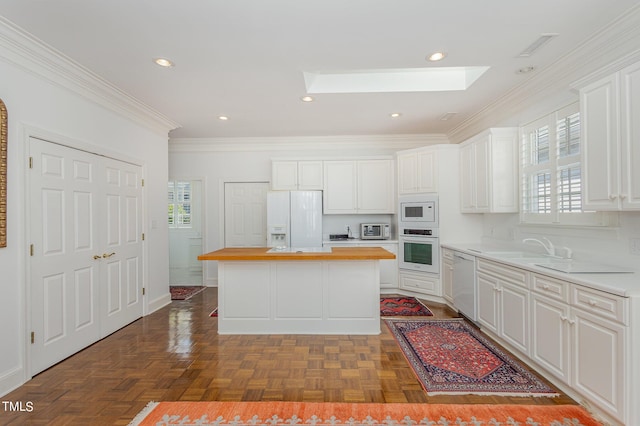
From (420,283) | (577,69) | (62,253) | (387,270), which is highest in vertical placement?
(577,69)

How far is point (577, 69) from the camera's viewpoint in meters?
2.82

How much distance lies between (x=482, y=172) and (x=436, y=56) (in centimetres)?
180

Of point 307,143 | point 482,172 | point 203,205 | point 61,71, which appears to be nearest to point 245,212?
point 203,205

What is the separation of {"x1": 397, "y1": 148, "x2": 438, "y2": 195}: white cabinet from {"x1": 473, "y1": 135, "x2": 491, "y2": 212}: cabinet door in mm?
624

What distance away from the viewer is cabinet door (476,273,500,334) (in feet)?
10.1

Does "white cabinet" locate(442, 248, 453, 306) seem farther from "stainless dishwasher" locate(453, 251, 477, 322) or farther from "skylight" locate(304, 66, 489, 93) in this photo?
"skylight" locate(304, 66, 489, 93)

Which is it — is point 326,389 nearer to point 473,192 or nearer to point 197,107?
point 473,192

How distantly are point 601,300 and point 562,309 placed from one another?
0.36m

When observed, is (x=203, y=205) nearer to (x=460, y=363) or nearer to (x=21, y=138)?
(x=21, y=138)

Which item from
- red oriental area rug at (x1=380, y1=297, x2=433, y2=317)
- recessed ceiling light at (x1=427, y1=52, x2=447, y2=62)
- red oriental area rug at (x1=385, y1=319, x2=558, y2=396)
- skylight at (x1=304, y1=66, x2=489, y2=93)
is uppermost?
skylight at (x1=304, y1=66, x2=489, y2=93)

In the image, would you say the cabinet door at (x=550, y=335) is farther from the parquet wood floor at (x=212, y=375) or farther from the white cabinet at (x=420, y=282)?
the white cabinet at (x=420, y=282)

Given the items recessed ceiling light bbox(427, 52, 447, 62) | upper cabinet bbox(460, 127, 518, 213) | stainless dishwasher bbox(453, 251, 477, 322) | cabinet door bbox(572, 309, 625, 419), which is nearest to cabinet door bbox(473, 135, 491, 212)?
upper cabinet bbox(460, 127, 518, 213)

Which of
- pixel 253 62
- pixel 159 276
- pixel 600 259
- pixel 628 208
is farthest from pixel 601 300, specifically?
pixel 159 276

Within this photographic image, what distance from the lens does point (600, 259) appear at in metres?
2.61
